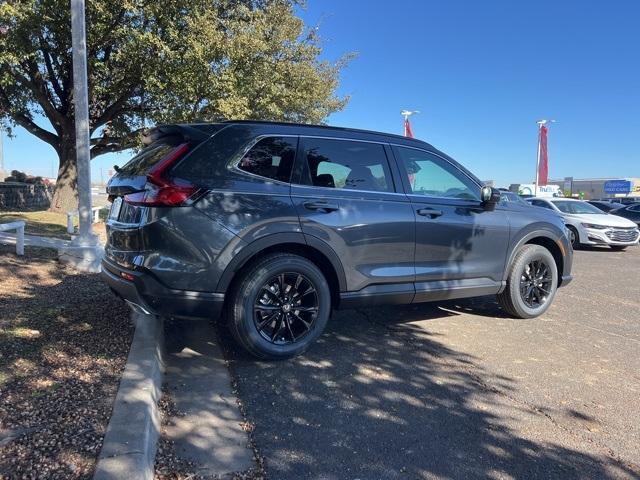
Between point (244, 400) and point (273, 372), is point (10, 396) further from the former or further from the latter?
point (273, 372)

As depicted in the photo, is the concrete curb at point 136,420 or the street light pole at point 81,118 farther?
the street light pole at point 81,118

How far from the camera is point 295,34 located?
1564 cm

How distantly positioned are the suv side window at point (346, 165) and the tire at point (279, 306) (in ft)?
2.38

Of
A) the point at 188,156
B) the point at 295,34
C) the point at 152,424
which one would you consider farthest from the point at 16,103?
the point at 152,424

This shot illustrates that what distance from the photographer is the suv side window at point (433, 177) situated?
4801 mm

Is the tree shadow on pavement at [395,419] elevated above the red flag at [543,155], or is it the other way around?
the red flag at [543,155]

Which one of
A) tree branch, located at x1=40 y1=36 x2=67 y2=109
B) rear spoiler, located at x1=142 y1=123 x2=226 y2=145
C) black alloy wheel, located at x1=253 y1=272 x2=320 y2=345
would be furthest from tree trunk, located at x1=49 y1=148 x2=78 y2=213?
black alloy wheel, located at x1=253 y1=272 x2=320 y2=345

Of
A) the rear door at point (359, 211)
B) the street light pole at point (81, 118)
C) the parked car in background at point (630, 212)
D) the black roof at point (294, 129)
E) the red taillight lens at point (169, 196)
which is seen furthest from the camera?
the parked car in background at point (630, 212)

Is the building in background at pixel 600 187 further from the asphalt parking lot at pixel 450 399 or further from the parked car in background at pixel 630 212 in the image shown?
the asphalt parking lot at pixel 450 399

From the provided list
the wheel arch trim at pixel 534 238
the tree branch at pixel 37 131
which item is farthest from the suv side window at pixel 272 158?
the tree branch at pixel 37 131

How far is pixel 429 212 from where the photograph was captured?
15.5 ft

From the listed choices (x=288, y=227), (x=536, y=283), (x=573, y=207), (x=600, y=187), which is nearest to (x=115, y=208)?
(x=288, y=227)

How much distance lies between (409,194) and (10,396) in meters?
3.39

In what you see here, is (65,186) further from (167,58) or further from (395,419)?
(395,419)
